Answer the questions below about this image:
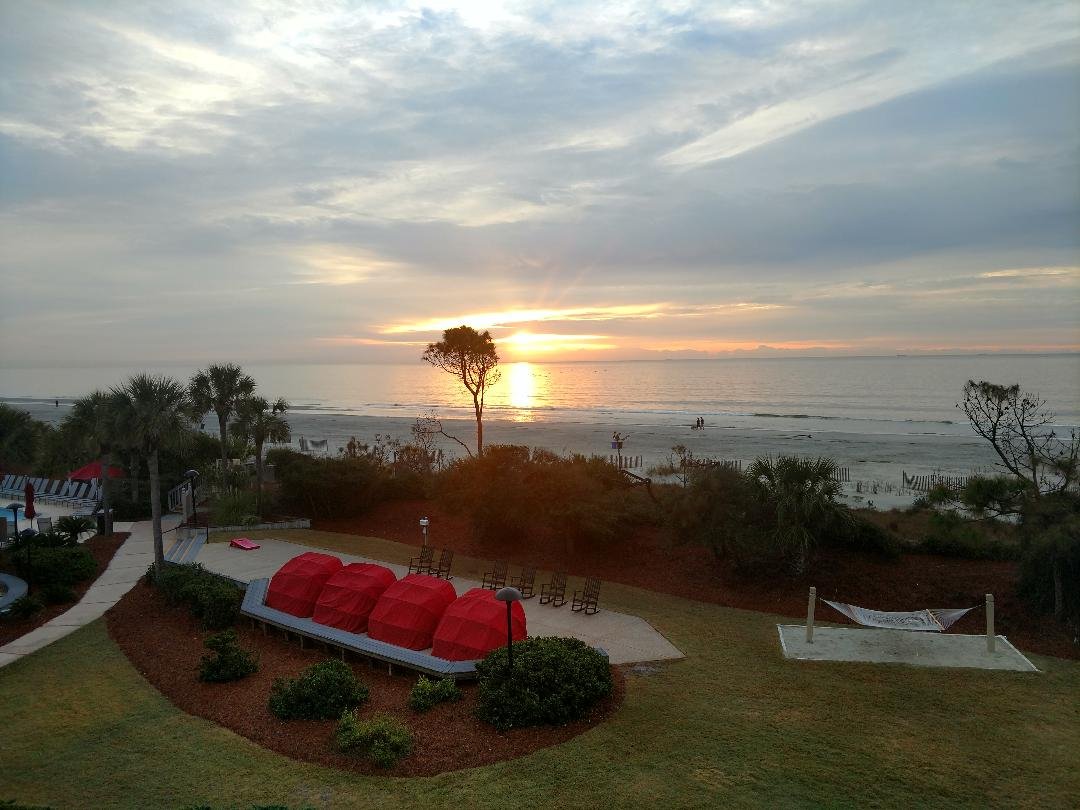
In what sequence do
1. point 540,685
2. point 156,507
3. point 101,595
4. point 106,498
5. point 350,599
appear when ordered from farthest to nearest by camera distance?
point 106,498 < point 156,507 < point 101,595 < point 350,599 < point 540,685

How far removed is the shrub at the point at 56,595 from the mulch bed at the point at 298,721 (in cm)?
244

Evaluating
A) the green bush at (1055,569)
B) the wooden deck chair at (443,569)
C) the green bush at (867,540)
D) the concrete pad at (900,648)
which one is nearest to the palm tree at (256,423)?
the wooden deck chair at (443,569)

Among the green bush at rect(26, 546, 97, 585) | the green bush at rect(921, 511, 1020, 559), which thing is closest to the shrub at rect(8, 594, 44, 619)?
the green bush at rect(26, 546, 97, 585)

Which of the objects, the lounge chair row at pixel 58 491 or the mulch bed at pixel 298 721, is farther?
the lounge chair row at pixel 58 491

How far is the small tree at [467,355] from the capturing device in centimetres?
3544

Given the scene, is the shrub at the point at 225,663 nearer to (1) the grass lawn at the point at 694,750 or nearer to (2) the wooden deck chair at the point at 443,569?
(1) the grass lawn at the point at 694,750

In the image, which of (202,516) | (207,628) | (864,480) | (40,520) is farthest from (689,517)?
(864,480)

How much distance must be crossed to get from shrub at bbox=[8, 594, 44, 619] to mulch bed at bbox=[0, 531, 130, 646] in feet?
0.33

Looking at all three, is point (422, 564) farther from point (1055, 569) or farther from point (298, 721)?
point (1055, 569)

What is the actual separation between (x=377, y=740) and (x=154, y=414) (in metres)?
12.3

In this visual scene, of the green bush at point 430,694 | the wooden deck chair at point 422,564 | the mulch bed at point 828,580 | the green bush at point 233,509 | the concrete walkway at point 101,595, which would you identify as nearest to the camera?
the green bush at point 430,694

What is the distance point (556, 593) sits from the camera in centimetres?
1772

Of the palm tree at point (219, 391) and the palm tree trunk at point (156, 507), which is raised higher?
the palm tree at point (219, 391)

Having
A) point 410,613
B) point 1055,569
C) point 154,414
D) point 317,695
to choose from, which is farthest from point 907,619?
point 154,414
